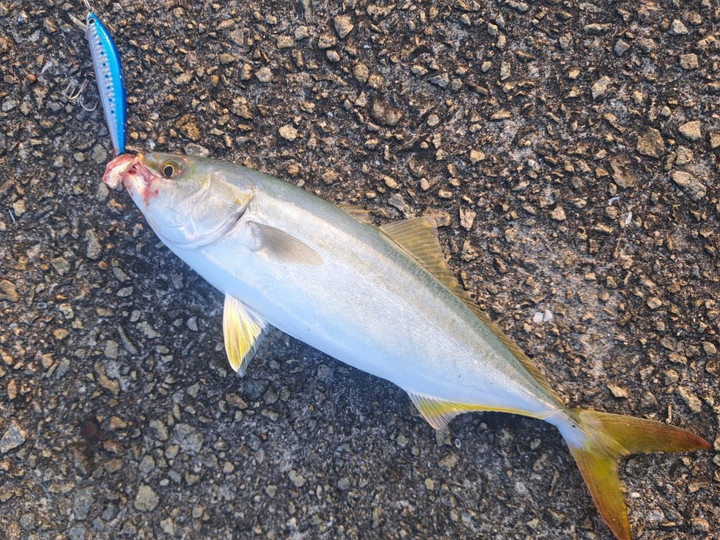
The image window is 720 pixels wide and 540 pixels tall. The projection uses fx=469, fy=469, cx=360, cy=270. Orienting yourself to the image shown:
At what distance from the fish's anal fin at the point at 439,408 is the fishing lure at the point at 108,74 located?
2.01 meters

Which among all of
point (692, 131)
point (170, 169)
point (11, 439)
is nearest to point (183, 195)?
point (170, 169)

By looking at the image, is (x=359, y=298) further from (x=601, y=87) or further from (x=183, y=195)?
(x=601, y=87)

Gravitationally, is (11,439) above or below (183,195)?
below

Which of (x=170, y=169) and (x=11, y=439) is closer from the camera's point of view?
(x=170, y=169)

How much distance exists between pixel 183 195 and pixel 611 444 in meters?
2.35

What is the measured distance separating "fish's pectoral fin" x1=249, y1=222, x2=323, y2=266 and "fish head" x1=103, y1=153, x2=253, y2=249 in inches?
7.4

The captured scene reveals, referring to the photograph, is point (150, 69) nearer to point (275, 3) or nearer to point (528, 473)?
point (275, 3)

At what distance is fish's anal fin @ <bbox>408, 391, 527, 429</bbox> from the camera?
2.23m

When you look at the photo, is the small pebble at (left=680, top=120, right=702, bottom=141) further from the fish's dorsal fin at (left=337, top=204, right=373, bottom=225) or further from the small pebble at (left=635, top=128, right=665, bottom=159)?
the fish's dorsal fin at (left=337, top=204, right=373, bottom=225)

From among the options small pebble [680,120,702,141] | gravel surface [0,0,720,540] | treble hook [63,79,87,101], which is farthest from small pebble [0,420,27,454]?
small pebble [680,120,702,141]

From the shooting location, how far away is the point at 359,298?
209 cm

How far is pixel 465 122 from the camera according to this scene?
2465 mm

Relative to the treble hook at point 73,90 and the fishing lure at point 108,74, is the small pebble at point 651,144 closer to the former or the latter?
the fishing lure at point 108,74

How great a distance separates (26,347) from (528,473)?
2.66 meters
